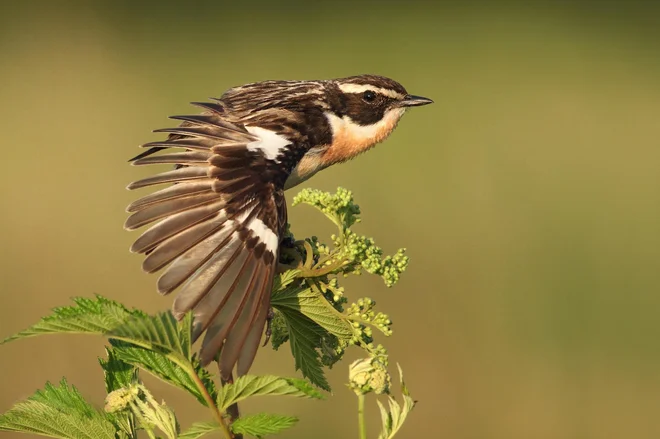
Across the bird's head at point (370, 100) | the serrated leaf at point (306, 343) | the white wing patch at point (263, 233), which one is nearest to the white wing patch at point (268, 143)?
the white wing patch at point (263, 233)

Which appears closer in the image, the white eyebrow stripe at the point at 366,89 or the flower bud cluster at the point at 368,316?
the flower bud cluster at the point at 368,316

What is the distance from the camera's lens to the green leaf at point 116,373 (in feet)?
5.79

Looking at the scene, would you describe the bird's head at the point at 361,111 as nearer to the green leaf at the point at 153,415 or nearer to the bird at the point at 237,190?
the bird at the point at 237,190

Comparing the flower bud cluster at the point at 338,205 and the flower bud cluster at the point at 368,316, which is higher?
the flower bud cluster at the point at 338,205

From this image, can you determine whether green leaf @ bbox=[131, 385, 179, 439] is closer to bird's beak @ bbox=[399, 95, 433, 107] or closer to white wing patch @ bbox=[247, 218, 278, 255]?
white wing patch @ bbox=[247, 218, 278, 255]

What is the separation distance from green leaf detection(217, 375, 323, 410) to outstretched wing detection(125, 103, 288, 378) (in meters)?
0.42

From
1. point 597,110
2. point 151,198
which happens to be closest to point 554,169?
point 597,110

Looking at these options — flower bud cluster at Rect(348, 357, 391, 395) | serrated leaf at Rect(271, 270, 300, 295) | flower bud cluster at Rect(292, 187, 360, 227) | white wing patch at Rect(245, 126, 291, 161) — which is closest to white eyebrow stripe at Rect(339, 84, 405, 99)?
white wing patch at Rect(245, 126, 291, 161)

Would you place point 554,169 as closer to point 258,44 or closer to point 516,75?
point 516,75

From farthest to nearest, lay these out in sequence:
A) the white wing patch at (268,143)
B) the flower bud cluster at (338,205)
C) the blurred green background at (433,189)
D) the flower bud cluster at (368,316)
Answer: the blurred green background at (433,189) < the white wing patch at (268,143) < the flower bud cluster at (338,205) < the flower bud cluster at (368,316)

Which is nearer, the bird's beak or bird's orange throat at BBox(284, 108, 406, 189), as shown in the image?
bird's orange throat at BBox(284, 108, 406, 189)

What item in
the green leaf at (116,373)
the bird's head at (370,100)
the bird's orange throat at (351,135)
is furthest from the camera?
the bird's head at (370,100)

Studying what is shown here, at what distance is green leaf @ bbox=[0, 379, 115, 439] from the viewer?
1.66 metres

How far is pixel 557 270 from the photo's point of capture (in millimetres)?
6344
